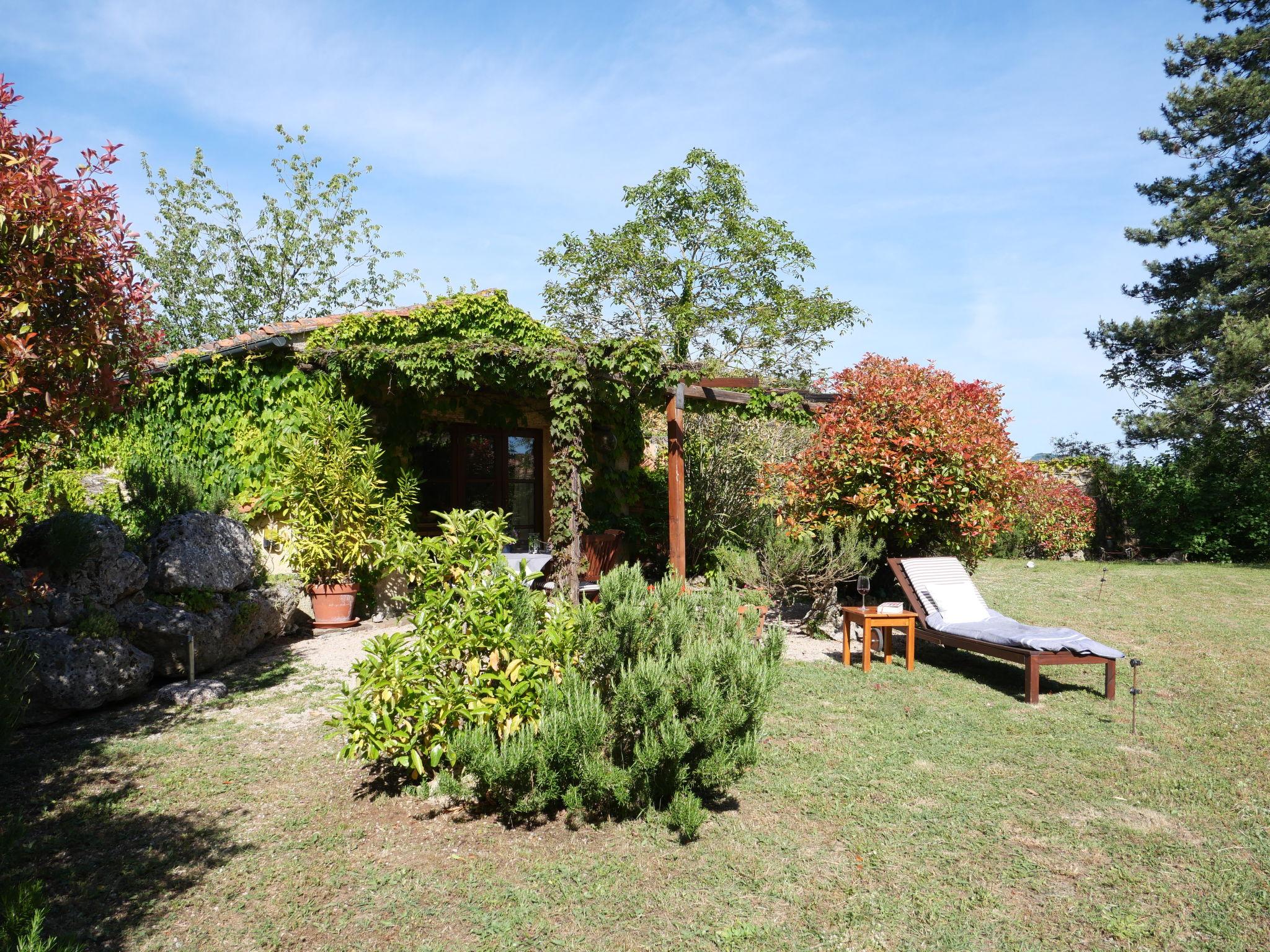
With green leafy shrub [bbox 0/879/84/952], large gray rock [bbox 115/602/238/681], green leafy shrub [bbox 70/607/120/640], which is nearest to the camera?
green leafy shrub [bbox 0/879/84/952]

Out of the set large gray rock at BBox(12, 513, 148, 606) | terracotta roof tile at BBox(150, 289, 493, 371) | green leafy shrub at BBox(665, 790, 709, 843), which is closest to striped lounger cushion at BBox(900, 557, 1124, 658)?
green leafy shrub at BBox(665, 790, 709, 843)

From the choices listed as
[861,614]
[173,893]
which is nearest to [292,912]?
[173,893]

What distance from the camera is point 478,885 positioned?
3.15 meters

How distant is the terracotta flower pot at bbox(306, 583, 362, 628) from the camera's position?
863 cm

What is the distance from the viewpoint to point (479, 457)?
1138 centimetres

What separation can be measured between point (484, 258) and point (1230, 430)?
67.2ft

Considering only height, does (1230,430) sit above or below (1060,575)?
above

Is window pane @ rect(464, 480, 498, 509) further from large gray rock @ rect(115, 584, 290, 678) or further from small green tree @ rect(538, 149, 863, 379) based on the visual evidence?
small green tree @ rect(538, 149, 863, 379)

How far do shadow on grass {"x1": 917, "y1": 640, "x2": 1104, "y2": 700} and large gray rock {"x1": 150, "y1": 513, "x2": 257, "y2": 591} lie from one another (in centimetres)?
664

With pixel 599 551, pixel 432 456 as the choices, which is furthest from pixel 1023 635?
pixel 432 456

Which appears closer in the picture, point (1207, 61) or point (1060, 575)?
point (1060, 575)

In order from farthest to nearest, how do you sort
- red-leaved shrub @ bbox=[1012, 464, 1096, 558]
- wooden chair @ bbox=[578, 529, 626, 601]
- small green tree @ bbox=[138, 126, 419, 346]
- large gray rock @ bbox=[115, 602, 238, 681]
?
small green tree @ bbox=[138, 126, 419, 346] < red-leaved shrub @ bbox=[1012, 464, 1096, 558] < wooden chair @ bbox=[578, 529, 626, 601] < large gray rock @ bbox=[115, 602, 238, 681]

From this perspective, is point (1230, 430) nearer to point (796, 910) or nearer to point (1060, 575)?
point (1060, 575)

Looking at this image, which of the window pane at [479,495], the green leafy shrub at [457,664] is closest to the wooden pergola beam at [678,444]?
the window pane at [479,495]
